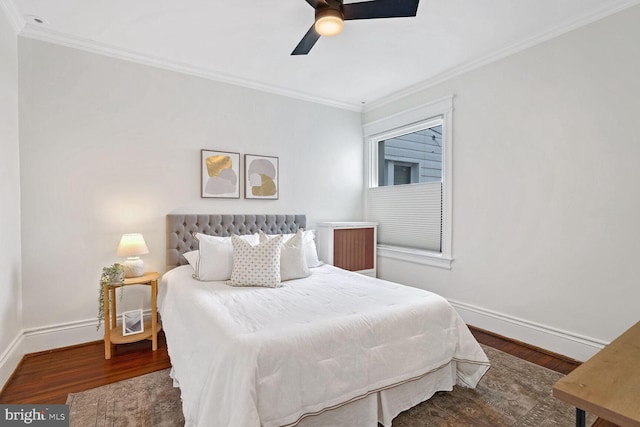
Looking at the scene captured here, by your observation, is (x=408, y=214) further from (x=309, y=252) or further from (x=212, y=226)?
(x=212, y=226)

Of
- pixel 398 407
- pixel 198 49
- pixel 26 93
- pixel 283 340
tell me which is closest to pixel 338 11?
pixel 198 49

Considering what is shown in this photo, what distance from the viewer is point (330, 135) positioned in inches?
183

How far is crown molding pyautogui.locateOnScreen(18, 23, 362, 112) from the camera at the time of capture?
2857 millimetres

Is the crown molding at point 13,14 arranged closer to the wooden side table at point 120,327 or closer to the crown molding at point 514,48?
the wooden side table at point 120,327

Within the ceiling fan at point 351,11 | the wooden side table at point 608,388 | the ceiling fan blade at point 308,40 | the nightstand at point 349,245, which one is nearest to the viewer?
the wooden side table at point 608,388

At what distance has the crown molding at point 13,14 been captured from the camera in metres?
2.44

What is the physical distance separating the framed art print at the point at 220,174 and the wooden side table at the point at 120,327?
3.65 ft

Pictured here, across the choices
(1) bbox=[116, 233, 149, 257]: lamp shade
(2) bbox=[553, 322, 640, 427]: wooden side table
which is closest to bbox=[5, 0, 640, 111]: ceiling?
(1) bbox=[116, 233, 149, 257]: lamp shade

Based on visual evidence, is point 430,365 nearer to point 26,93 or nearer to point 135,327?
point 135,327

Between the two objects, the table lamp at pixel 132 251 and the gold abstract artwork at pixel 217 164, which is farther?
the gold abstract artwork at pixel 217 164

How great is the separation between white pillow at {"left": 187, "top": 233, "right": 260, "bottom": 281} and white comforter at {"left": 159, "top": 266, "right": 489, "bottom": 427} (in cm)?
33

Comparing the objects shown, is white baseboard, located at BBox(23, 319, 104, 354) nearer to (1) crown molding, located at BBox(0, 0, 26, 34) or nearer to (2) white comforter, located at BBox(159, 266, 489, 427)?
(2) white comforter, located at BBox(159, 266, 489, 427)

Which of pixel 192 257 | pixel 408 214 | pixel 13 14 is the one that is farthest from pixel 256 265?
pixel 13 14

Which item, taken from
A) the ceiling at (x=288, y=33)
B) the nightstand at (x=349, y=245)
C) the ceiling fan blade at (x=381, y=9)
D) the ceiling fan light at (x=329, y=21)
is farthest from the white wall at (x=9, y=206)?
the nightstand at (x=349, y=245)
